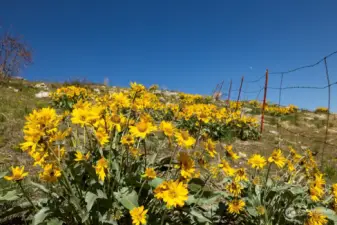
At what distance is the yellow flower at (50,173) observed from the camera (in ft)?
6.60

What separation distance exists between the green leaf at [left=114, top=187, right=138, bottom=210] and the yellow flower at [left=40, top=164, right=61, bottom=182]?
43 cm

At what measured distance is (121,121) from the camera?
7.88 ft

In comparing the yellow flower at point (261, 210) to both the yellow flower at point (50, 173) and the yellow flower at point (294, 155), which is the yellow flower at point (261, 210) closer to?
the yellow flower at point (294, 155)

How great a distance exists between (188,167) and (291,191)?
1.18 metres

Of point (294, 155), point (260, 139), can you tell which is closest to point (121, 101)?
point (294, 155)

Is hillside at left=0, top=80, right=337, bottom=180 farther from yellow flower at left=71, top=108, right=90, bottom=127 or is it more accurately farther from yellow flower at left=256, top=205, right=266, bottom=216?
yellow flower at left=256, top=205, right=266, bottom=216

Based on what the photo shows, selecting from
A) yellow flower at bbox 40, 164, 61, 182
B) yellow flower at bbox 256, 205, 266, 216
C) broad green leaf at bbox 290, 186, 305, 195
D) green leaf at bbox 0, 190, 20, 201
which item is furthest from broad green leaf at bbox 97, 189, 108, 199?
broad green leaf at bbox 290, 186, 305, 195

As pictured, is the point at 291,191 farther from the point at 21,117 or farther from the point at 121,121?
the point at 21,117

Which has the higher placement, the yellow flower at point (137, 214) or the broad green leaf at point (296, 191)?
the broad green leaf at point (296, 191)

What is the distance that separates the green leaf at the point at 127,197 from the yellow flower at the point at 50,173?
1.40 ft

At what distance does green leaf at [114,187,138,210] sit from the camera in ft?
6.71

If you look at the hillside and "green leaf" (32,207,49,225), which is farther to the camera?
the hillside

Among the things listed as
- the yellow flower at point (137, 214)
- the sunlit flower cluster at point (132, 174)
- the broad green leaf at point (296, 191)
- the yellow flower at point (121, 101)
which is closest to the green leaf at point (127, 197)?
the sunlit flower cluster at point (132, 174)

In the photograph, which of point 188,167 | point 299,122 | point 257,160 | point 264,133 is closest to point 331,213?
point 257,160
